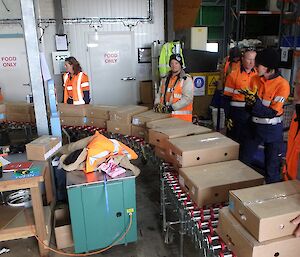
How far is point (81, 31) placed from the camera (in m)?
6.54

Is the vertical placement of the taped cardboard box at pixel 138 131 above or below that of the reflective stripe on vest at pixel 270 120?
below

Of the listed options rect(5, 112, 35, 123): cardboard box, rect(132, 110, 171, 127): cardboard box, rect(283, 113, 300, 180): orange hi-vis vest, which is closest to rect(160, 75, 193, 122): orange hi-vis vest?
rect(132, 110, 171, 127): cardboard box

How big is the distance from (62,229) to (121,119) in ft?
4.88

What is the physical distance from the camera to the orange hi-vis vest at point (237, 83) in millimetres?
4109

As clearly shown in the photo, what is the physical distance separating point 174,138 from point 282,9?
204 inches

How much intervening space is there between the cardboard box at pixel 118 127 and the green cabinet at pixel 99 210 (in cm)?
121

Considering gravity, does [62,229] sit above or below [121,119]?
below

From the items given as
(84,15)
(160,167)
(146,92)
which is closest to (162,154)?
(160,167)

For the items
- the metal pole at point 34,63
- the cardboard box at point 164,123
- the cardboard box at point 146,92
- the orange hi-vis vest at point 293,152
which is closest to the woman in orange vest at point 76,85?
the metal pole at point 34,63

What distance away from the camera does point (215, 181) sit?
206 cm

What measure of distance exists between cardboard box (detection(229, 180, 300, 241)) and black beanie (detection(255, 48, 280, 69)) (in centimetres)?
154

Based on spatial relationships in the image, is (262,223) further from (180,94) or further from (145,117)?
(180,94)

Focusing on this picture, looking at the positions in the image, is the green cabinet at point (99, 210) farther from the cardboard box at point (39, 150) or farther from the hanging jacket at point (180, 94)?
the hanging jacket at point (180, 94)

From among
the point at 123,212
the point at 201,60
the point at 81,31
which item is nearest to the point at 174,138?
the point at 123,212
